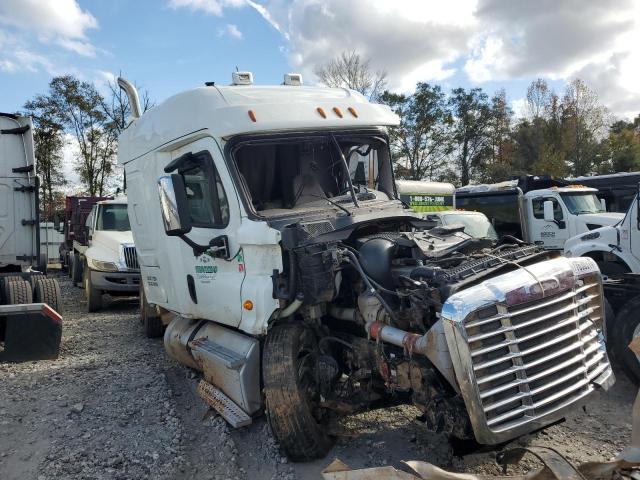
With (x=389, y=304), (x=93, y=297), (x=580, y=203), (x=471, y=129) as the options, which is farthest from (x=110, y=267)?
(x=471, y=129)

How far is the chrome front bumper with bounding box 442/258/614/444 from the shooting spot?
275 centimetres

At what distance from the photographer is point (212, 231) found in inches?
175

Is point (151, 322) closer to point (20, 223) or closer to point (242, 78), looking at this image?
point (20, 223)

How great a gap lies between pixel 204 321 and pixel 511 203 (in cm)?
1395

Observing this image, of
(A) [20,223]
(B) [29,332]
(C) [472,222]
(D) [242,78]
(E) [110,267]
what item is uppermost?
(D) [242,78]

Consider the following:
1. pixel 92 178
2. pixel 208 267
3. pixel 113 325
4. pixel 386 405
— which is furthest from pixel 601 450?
pixel 92 178

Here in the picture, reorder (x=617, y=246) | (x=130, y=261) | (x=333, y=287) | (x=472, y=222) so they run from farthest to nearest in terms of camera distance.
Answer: (x=472, y=222) < (x=130, y=261) < (x=617, y=246) < (x=333, y=287)

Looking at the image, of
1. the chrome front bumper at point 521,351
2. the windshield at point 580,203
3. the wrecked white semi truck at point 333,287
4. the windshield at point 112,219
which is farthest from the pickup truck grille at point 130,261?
the windshield at point 580,203

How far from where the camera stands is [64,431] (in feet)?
14.1

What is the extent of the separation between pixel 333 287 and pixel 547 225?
1277 cm

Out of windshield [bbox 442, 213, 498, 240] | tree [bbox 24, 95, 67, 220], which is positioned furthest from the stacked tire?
tree [bbox 24, 95, 67, 220]

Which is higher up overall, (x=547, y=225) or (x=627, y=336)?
(x=547, y=225)

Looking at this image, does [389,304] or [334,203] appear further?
[334,203]

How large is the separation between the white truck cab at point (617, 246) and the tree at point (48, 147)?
29.2 metres
